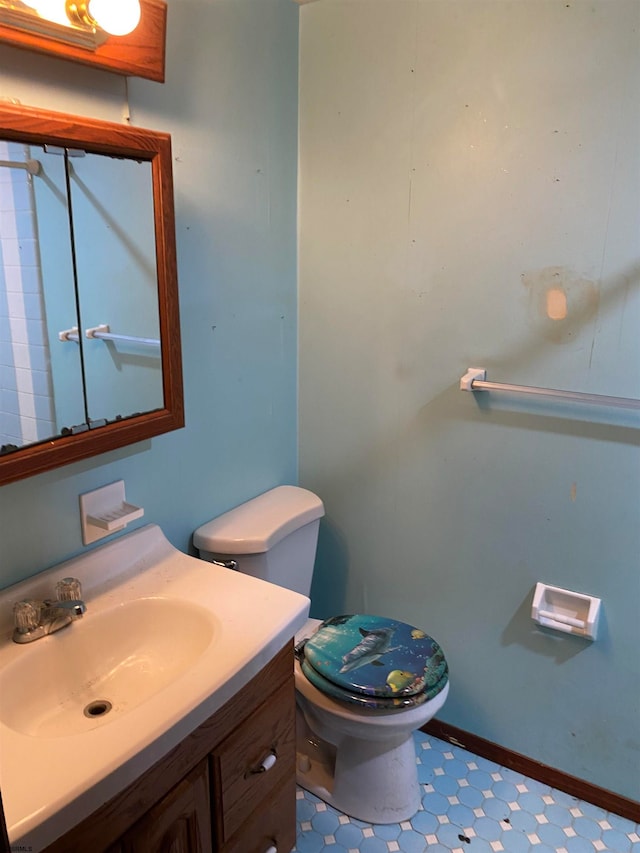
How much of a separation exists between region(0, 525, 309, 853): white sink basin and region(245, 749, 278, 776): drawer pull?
262mm

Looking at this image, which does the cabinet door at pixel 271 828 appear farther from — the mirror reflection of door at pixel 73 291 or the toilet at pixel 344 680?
the mirror reflection of door at pixel 73 291

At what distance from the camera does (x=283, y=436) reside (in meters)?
2.06

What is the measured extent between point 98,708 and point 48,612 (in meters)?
0.21

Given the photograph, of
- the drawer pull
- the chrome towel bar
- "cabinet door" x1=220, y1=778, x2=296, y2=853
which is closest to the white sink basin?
the drawer pull

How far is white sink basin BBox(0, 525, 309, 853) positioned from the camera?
93cm

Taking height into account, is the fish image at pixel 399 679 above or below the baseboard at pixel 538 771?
above

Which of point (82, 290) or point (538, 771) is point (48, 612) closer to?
point (82, 290)

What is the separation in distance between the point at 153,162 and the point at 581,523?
1.35 meters

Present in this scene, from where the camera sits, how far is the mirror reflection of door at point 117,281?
1301 mm

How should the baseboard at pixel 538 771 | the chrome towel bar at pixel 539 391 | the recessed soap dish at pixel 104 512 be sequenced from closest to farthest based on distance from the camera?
the recessed soap dish at pixel 104 512
the chrome towel bar at pixel 539 391
the baseboard at pixel 538 771

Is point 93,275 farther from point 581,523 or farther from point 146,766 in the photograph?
point 581,523

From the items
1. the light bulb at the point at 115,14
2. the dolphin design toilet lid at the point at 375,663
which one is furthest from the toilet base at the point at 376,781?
the light bulb at the point at 115,14

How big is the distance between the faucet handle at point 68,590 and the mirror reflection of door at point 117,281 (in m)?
0.34

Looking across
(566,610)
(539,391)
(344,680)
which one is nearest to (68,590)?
(344,680)
